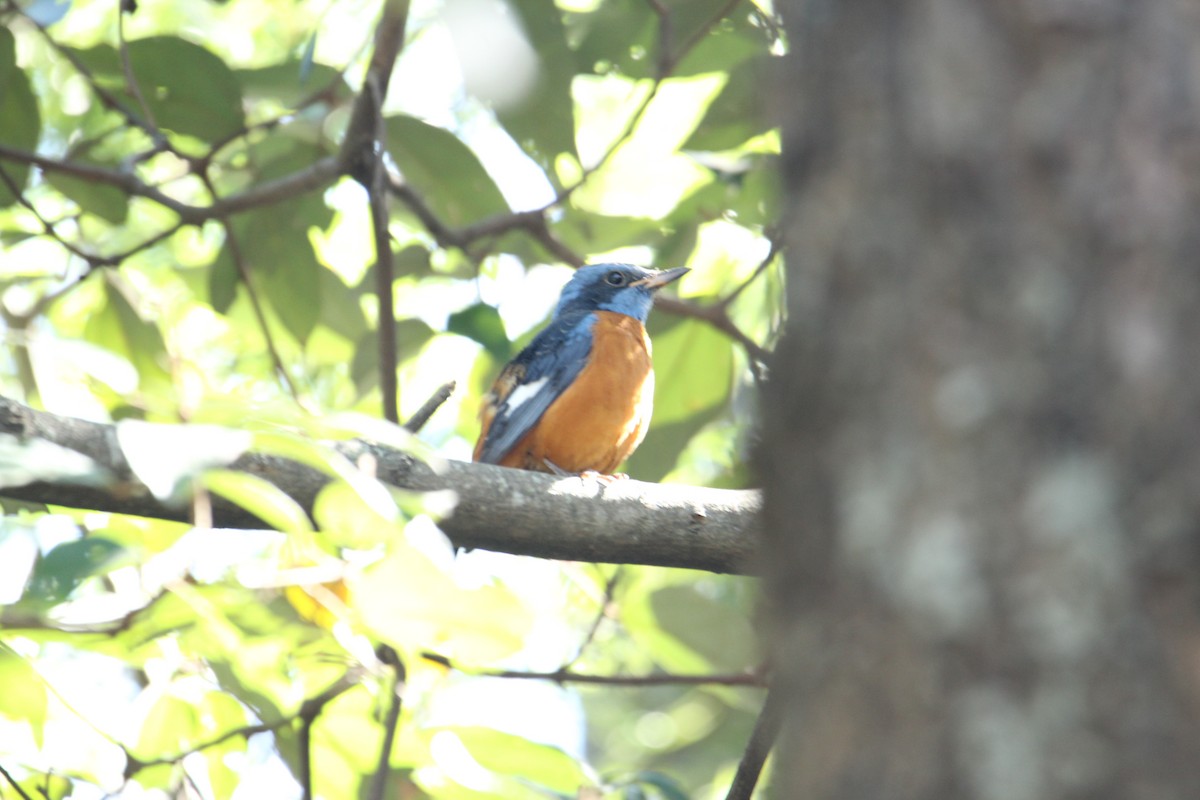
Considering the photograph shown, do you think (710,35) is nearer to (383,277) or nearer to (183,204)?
(383,277)

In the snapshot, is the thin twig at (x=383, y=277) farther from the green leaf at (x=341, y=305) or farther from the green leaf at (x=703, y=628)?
the green leaf at (x=703, y=628)

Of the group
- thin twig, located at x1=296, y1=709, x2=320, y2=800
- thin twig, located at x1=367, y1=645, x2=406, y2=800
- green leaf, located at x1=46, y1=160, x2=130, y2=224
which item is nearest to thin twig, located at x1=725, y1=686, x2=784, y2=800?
thin twig, located at x1=367, y1=645, x2=406, y2=800

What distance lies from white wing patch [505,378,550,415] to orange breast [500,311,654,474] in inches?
4.5

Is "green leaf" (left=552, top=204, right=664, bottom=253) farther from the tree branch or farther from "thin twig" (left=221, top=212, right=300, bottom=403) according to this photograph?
the tree branch

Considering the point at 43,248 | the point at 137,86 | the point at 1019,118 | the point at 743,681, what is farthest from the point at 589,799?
the point at 43,248

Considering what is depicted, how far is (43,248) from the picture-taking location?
7.04 m

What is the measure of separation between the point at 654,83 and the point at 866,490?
334 centimetres

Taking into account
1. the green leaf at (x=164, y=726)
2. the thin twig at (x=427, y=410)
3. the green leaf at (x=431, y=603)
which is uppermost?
the thin twig at (x=427, y=410)

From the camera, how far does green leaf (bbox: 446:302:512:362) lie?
4316 millimetres

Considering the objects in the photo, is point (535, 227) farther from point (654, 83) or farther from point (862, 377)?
point (862, 377)

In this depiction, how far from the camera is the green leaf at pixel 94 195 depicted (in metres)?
4.88

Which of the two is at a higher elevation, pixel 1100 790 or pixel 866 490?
pixel 866 490

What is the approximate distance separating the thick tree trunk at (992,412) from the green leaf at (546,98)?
315 centimetres

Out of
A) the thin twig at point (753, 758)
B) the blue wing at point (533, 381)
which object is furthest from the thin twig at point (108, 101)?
the thin twig at point (753, 758)
